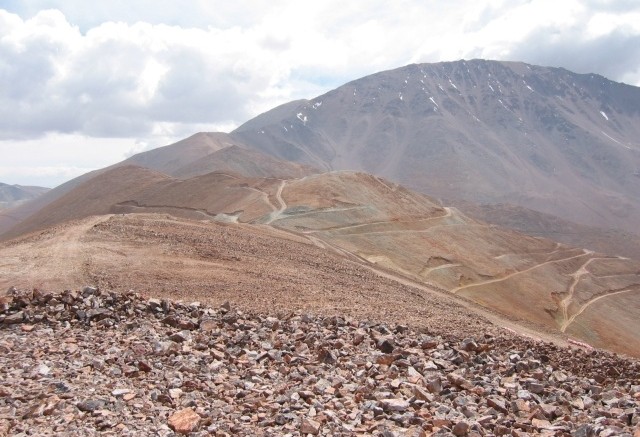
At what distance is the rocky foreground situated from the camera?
10047 mm

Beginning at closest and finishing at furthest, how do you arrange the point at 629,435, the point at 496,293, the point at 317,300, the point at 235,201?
the point at 629,435, the point at 317,300, the point at 496,293, the point at 235,201

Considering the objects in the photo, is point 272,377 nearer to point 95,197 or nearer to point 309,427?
point 309,427

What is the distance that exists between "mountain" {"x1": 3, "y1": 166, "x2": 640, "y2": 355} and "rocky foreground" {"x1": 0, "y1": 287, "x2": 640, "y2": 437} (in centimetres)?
2345

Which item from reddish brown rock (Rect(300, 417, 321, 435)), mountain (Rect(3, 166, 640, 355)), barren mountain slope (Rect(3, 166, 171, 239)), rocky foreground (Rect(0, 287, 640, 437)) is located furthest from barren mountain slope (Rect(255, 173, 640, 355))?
reddish brown rock (Rect(300, 417, 321, 435))

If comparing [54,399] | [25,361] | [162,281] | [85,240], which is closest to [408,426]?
[54,399]

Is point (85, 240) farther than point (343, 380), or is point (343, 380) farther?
point (85, 240)

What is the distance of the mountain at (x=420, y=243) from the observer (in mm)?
58031

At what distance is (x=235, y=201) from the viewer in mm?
85750

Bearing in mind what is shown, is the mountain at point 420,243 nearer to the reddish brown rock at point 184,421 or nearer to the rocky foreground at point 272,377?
the rocky foreground at point 272,377

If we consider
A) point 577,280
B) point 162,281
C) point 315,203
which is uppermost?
point 315,203

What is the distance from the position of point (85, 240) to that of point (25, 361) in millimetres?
18121

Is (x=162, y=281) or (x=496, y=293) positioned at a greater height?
(x=162, y=281)

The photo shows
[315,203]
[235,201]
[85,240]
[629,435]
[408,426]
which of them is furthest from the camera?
[235,201]

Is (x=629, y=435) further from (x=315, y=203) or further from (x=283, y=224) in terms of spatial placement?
(x=315, y=203)
